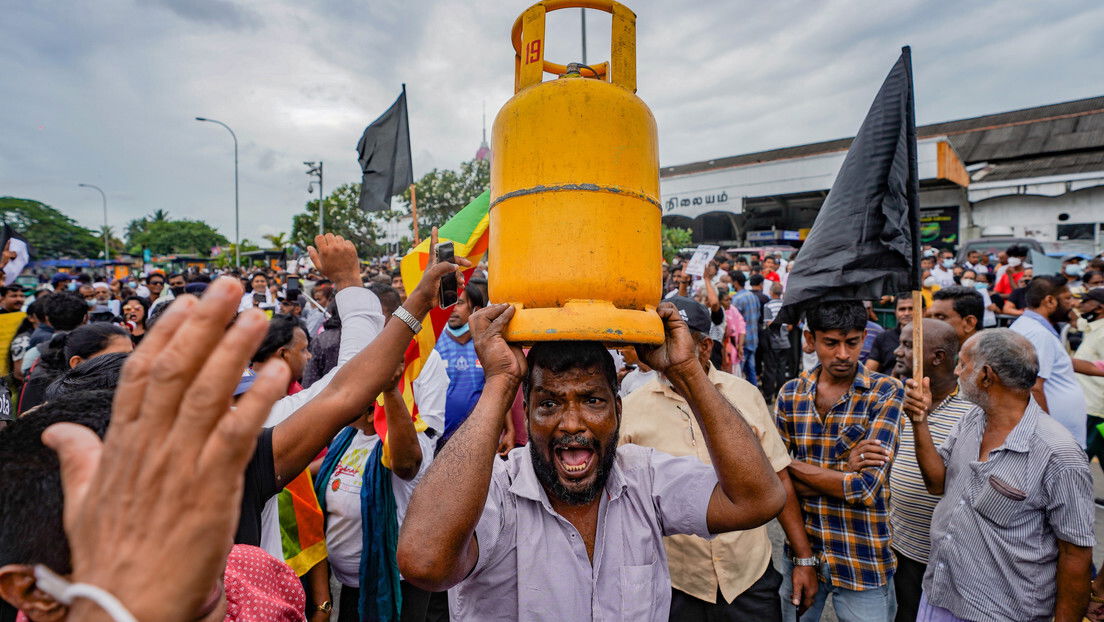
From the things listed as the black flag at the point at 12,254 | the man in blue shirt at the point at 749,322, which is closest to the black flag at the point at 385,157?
the black flag at the point at 12,254

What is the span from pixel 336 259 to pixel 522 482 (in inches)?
56.4

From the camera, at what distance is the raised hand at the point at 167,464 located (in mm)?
692

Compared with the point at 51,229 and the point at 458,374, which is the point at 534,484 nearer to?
the point at 458,374

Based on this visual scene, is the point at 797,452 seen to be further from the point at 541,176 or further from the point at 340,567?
the point at 340,567

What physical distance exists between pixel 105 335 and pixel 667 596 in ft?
11.0

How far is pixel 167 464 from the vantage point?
700 mm

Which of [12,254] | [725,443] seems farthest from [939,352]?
[12,254]

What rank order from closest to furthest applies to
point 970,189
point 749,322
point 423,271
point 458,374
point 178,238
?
1. point 423,271
2. point 458,374
3. point 749,322
4. point 970,189
5. point 178,238

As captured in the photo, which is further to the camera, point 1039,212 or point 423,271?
point 1039,212

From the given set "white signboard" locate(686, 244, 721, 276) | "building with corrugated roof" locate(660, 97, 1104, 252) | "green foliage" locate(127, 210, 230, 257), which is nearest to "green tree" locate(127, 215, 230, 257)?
"green foliage" locate(127, 210, 230, 257)

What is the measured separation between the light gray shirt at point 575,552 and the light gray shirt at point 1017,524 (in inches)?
60.1

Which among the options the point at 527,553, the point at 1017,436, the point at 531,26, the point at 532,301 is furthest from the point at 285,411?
the point at 1017,436

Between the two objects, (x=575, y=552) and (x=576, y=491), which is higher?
(x=576, y=491)

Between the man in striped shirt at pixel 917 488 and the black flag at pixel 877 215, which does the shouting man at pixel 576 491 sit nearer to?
the black flag at pixel 877 215
